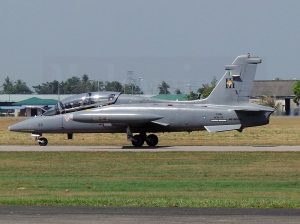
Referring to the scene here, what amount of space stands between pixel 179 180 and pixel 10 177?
17.2ft

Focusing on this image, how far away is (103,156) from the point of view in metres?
36.1

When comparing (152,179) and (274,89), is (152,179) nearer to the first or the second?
(152,179)

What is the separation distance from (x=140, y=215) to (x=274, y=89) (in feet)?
458

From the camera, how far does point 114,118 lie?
41.4 metres

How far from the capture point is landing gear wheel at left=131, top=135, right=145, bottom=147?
43.0 metres

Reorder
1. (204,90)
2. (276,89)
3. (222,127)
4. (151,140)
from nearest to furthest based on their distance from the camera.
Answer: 1. (222,127)
2. (151,140)
3. (204,90)
4. (276,89)

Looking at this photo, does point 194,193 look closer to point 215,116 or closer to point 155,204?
point 155,204

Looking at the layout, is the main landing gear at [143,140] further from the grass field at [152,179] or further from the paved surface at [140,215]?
the paved surface at [140,215]

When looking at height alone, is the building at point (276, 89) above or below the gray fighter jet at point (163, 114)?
above

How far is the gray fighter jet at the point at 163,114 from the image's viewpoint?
41.7m

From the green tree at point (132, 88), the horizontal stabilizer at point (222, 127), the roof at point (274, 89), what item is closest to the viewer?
the horizontal stabilizer at point (222, 127)

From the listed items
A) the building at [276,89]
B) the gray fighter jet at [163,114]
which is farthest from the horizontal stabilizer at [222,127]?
the building at [276,89]

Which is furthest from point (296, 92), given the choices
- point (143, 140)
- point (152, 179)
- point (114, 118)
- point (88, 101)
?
point (152, 179)

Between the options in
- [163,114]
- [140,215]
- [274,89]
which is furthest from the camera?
[274,89]
